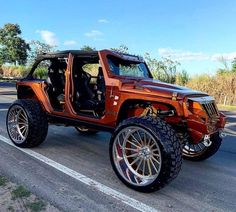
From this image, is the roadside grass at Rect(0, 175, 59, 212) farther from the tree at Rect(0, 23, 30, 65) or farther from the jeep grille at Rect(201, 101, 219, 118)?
the tree at Rect(0, 23, 30, 65)

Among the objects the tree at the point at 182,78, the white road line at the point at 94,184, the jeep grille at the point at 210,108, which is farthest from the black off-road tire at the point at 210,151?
the tree at the point at 182,78

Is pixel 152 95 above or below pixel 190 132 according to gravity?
above

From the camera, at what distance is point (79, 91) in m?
6.36

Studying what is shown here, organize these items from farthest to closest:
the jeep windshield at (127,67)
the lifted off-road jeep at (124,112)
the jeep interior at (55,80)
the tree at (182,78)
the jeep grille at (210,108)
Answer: the tree at (182,78)
the jeep interior at (55,80)
the jeep windshield at (127,67)
the jeep grille at (210,108)
the lifted off-road jeep at (124,112)

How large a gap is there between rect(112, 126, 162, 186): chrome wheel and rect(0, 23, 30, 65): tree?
5762cm

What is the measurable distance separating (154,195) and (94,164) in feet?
5.00

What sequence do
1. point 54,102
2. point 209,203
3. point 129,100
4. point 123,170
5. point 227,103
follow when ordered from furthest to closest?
point 227,103
point 54,102
point 129,100
point 123,170
point 209,203

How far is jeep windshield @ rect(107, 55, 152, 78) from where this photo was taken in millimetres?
5775

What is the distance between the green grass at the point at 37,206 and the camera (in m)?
3.72

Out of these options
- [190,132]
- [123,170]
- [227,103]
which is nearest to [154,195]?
[123,170]

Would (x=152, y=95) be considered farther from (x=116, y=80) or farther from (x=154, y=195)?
(x=154, y=195)

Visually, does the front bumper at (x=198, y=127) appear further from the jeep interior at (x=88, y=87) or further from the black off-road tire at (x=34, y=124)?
the black off-road tire at (x=34, y=124)

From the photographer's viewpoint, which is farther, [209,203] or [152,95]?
[152,95]

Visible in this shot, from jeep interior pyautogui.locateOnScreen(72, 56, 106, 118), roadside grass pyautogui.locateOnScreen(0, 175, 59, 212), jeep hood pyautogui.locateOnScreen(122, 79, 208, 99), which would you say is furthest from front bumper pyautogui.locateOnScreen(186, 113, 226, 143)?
roadside grass pyautogui.locateOnScreen(0, 175, 59, 212)
